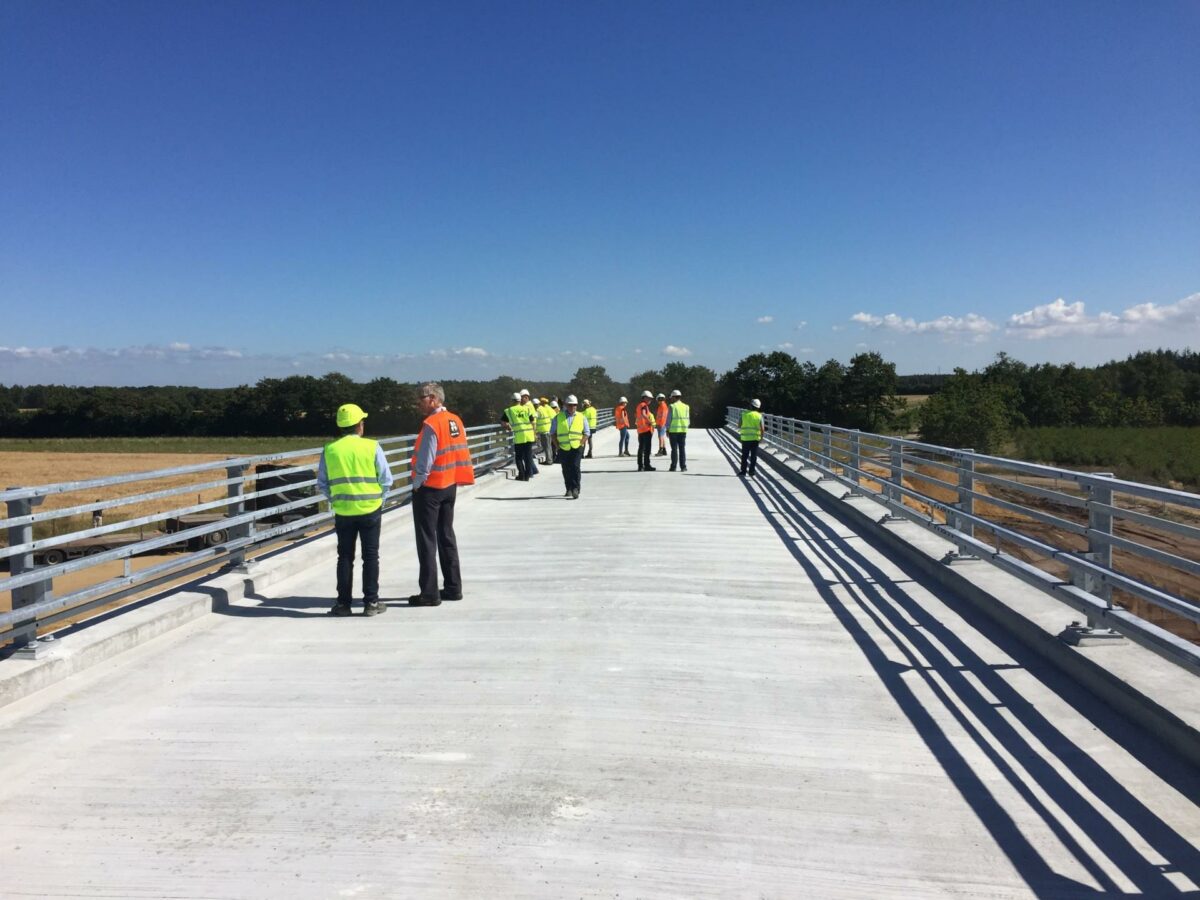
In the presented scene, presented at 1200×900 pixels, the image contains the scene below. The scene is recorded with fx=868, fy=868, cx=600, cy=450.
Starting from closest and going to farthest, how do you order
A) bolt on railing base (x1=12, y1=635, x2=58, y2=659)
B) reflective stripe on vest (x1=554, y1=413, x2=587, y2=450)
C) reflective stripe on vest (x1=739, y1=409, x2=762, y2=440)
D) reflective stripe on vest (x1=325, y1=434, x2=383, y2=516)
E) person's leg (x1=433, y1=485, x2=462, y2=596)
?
bolt on railing base (x1=12, y1=635, x2=58, y2=659), reflective stripe on vest (x1=325, y1=434, x2=383, y2=516), person's leg (x1=433, y1=485, x2=462, y2=596), reflective stripe on vest (x1=554, y1=413, x2=587, y2=450), reflective stripe on vest (x1=739, y1=409, x2=762, y2=440)

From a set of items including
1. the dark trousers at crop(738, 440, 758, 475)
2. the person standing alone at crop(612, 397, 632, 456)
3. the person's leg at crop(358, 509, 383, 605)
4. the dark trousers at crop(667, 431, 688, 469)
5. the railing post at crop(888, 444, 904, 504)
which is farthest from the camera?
the person standing alone at crop(612, 397, 632, 456)

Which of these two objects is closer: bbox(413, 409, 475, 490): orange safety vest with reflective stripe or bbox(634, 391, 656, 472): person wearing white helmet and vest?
bbox(413, 409, 475, 490): orange safety vest with reflective stripe

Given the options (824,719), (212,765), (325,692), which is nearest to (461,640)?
A: (325,692)

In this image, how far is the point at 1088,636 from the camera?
530cm

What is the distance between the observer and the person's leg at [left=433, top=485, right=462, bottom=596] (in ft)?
24.0

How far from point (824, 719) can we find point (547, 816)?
182 centimetres

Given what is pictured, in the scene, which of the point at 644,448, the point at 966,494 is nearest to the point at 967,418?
the point at 644,448

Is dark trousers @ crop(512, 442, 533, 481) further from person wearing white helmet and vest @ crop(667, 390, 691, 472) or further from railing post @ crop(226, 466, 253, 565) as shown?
railing post @ crop(226, 466, 253, 565)

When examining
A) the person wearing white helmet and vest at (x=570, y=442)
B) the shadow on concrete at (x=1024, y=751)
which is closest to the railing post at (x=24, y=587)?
the shadow on concrete at (x=1024, y=751)

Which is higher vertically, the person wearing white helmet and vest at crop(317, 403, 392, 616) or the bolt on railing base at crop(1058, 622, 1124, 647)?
the person wearing white helmet and vest at crop(317, 403, 392, 616)

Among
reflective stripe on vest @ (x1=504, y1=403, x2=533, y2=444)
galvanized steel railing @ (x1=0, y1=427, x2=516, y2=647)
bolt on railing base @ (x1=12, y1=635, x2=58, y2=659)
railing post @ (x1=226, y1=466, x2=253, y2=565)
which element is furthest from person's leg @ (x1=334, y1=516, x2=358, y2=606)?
reflective stripe on vest @ (x1=504, y1=403, x2=533, y2=444)

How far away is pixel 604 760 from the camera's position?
163 inches

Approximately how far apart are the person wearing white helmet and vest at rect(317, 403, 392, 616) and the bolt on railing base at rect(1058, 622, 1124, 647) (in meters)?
4.91

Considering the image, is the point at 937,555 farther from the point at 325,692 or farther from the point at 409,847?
the point at 409,847
